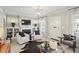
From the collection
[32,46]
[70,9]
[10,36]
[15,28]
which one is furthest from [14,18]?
[70,9]

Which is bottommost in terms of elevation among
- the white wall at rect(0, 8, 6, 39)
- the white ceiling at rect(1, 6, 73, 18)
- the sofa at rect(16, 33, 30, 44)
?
the sofa at rect(16, 33, 30, 44)

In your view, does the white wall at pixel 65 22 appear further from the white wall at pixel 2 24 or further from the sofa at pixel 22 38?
the white wall at pixel 2 24

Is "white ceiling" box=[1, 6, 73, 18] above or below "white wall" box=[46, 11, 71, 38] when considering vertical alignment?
above

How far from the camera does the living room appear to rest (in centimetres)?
196

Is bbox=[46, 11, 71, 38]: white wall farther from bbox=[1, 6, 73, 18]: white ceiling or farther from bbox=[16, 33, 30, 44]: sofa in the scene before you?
bbox=[16, 33, 30, 44]: sofa

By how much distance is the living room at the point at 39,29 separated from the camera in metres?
1.96

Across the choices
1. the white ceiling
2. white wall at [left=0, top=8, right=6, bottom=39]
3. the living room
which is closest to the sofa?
the living room

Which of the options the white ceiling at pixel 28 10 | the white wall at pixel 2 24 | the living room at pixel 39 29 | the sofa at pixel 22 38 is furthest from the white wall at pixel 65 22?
the white wall at pixel 2 24

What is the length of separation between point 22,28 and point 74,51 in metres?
1.14

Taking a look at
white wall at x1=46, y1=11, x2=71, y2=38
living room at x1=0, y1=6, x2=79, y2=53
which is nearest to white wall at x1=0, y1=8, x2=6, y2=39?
living room at x1=0, y1=6, x2=79, y2=53

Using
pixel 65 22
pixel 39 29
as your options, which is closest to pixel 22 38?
pixel 39 29

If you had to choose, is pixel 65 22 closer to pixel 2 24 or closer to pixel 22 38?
pixel 22 38

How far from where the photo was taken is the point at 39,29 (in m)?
2.02
